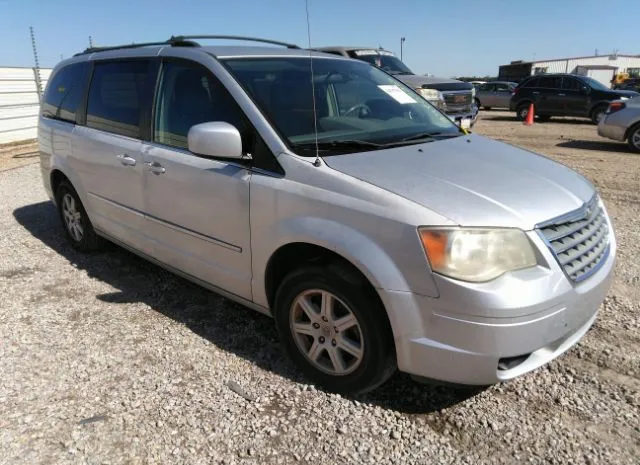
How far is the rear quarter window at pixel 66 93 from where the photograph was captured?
4.58 meters

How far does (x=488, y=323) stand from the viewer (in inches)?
86.0

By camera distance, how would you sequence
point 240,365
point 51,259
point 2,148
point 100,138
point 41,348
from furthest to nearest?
1. point 2,148
2. point 51,259
3. point 100,138
4. point 41,348
5. point 240,365

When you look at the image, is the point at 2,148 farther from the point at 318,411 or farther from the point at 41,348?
the point at 318,411

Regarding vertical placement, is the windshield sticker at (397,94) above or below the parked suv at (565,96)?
above

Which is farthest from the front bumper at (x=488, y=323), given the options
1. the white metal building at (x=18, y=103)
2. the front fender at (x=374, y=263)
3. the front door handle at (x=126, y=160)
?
the white metal building at (x=18, y=103)

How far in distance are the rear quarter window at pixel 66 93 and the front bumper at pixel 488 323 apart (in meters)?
3.63

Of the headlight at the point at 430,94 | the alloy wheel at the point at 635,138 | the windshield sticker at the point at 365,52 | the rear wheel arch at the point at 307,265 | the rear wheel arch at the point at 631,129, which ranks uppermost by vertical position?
the windshield sticker at the point at 365,52

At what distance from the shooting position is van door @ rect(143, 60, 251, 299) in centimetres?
299

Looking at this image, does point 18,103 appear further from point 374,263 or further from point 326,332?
point 374,263

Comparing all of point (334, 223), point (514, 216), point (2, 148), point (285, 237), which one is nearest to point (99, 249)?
point (285, 237)

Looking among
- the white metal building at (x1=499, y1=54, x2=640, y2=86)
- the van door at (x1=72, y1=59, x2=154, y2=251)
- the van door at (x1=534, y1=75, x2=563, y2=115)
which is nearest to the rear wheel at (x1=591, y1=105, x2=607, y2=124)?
the van door at (x1=534, y1=75, x2=563, y2=115)

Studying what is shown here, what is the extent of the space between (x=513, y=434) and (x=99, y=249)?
396 cm

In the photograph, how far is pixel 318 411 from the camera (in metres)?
2.64

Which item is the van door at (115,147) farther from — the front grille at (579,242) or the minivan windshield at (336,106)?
the front grille at (579,242)
